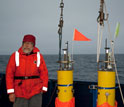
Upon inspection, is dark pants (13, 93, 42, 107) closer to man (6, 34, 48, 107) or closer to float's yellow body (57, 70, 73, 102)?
man (6, 34, 48, 107)

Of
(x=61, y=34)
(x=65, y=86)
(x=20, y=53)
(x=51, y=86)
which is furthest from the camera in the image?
(x=51, y=86)

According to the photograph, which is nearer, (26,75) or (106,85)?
(26,75)

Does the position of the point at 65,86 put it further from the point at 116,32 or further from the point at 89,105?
the point at 116,32

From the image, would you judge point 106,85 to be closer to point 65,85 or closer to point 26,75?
point 65,85

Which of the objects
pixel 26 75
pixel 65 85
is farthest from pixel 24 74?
pixel 65 85

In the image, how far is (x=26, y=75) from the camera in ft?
8.86

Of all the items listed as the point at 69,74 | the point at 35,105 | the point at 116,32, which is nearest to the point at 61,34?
the point at 69,74

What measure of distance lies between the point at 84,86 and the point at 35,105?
2181 millimetres

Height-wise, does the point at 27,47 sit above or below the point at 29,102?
above

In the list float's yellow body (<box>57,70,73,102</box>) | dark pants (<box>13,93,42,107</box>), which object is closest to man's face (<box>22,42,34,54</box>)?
dark pants (<box>13,93,42,107</box>)

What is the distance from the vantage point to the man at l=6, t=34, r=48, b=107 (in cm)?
267

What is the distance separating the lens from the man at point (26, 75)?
8.77 ft

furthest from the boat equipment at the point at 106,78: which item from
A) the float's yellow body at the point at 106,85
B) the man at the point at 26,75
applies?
the man at the point at 26,75

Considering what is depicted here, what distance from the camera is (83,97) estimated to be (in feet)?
15.3
